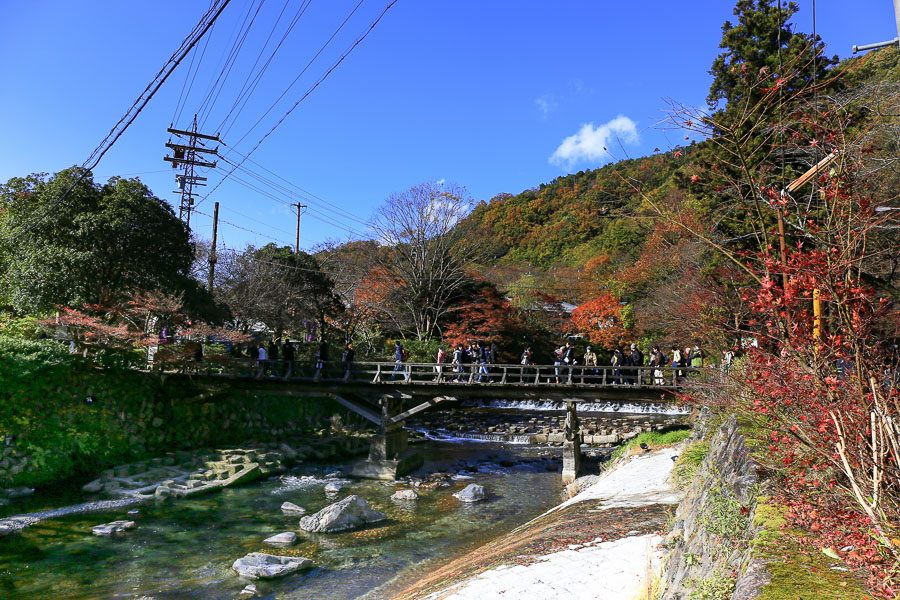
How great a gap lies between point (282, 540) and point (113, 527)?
3.89m

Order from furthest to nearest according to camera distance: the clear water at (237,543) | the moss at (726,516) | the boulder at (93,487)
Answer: the boulder at (93,487) < the clear water at (237,543) < the moss at (726,516)

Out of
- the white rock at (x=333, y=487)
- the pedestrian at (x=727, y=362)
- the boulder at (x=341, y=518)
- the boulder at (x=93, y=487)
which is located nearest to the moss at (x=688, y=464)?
the pedestrian at (x=727, y=362)

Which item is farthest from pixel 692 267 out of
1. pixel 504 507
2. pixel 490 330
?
pixel 504 507

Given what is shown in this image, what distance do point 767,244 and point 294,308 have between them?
29.6 m

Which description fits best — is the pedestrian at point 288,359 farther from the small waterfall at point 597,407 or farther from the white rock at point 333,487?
the small waterfall at point 597,407

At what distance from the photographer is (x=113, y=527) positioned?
40.9 ft

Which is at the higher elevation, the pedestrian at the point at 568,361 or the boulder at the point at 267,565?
the pedestrian at the point at 568,361

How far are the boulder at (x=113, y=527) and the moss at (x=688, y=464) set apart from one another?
11730mm

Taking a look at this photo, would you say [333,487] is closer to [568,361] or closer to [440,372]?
[440,372]

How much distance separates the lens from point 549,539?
8.72 meters

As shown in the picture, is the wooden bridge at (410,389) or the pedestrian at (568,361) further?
the pedestrian at (568,361)

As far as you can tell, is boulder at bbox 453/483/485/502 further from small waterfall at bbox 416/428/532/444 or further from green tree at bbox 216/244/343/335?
green tree at bbox 216/244/343/335

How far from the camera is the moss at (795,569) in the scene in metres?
3.05

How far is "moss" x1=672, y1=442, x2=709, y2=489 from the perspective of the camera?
992cm
